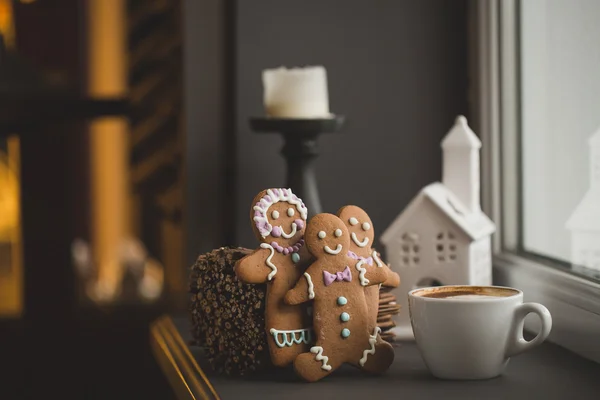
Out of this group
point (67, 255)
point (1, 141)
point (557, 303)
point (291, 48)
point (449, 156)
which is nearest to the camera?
point (557, 303)

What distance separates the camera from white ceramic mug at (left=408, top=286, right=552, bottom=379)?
86cm

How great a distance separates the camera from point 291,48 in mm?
1483

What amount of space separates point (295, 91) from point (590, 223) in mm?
470

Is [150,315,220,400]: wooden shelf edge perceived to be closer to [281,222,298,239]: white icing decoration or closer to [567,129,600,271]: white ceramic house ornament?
[281,222,298,239]: white icing decoration

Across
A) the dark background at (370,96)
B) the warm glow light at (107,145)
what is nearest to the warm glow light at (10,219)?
the warm glow light at (107,145)

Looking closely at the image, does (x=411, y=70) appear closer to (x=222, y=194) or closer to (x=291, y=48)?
(x=291, y=48)

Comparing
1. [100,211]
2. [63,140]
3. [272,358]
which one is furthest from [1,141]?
[272,358]

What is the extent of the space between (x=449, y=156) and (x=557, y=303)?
254mm

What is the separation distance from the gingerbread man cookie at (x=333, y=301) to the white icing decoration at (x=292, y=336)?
2 centimetres

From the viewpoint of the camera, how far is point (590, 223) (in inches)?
43.5

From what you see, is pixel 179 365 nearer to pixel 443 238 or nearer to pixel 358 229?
pixel 358 229

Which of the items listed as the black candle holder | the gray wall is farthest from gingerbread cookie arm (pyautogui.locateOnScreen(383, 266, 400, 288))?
the gray wall

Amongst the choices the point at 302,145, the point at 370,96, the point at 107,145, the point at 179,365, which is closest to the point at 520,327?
the point at 179,365

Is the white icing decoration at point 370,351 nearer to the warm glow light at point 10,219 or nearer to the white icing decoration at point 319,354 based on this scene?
the white icing decoration at point 319,354
